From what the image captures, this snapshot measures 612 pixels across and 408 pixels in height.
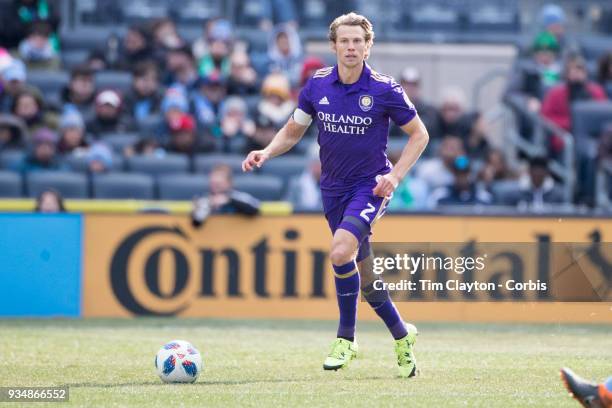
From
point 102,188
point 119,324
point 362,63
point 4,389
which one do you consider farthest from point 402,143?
point 4,389

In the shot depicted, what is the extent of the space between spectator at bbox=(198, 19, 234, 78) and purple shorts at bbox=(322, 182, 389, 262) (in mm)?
9335

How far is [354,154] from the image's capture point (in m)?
9.62

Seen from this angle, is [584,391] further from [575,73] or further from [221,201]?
[575,73]

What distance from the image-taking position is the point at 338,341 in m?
9.83

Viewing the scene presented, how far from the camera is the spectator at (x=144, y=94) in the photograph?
60.4 ft

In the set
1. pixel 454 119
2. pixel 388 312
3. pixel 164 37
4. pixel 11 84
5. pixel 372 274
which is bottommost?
pixel 388 312

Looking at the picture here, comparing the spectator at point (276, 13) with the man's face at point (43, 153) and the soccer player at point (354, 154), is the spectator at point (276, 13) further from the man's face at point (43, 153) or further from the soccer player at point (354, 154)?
the soccer player at point (354, 154)

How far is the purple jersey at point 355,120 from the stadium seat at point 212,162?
24.4 feet

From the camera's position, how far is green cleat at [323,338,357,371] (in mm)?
9766

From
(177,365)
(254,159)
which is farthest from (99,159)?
(177,365)

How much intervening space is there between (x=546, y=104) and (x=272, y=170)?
159 inches

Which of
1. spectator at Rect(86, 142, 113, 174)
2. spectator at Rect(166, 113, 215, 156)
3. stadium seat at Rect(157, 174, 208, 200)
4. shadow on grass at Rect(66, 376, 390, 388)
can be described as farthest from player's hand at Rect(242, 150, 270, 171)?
spectator at Rect(166, 113, 215, 156)

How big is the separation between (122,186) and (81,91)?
7.56ft

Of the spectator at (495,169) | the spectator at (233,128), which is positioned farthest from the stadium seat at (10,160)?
the spectator at (495,169)
